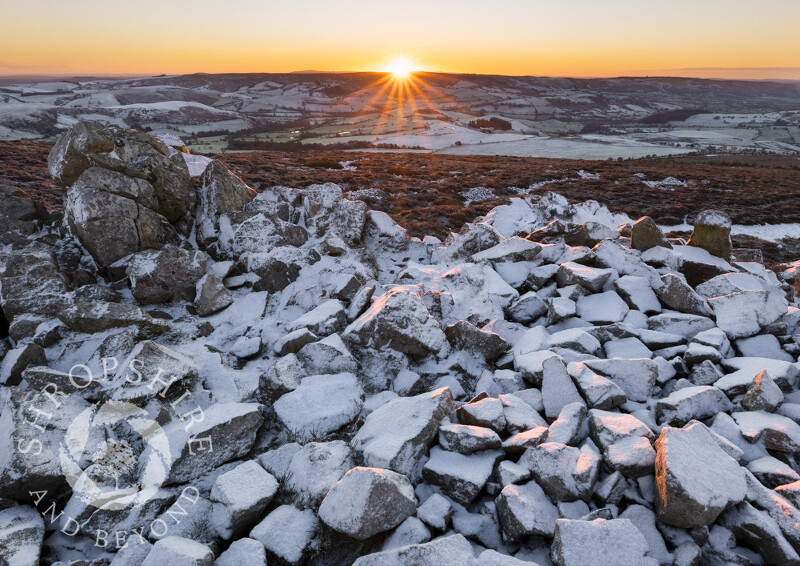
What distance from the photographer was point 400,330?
21.7ft

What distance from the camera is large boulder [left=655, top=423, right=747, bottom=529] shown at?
384 centimetres

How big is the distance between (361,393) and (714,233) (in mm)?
8901

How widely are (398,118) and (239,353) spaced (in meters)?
Answer: 132

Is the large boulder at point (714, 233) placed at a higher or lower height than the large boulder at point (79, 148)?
lower

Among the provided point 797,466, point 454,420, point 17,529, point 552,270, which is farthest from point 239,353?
point 797,466

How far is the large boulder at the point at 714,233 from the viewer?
9648 millimetres

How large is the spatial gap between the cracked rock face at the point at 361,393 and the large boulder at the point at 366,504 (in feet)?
0.08

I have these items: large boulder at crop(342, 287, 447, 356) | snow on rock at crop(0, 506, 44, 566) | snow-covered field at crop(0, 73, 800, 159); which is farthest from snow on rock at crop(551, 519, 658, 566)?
snow-covered field at crop(0, 73, 800, 159)

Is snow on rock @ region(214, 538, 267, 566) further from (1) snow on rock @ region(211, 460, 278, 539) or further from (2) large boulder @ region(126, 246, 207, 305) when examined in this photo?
(2) large boulder @ region(126, 246, 207, 305)

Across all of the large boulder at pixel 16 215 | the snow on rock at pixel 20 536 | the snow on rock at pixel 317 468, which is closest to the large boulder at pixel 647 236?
the snow on rock at pixel 317 468

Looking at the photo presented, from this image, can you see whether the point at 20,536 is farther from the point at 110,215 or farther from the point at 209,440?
the point at 110,215

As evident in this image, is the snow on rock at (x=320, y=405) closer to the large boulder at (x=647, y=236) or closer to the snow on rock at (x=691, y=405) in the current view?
the snow on rock at (x=691, y=405)

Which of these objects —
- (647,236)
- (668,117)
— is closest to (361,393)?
(647,236)

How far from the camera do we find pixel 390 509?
158 inches
